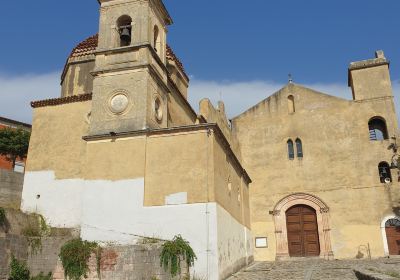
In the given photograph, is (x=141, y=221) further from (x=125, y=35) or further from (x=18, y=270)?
(x=125, y=35)

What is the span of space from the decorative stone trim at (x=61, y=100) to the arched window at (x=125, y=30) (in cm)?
264

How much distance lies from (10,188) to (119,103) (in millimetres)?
6006

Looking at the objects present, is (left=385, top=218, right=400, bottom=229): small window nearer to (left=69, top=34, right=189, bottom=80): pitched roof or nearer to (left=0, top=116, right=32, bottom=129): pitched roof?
(left=69, top=34, right=189, bottom=80): pitched roof

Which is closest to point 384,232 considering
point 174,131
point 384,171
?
point 384,171

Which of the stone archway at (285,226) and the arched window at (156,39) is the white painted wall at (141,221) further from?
the arched window at (156,39)

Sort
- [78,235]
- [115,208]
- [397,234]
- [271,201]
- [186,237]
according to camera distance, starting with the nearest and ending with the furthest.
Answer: [186,237] < [115,208] < [78,235] < [397,234] < [271,201]

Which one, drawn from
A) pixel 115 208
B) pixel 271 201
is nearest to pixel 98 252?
pixel 115 208

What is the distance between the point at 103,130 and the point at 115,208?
3.05 meters

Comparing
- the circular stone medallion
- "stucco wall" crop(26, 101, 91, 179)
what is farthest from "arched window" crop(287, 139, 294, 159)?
"stucco wall" crop(26, 101, 91, 179)

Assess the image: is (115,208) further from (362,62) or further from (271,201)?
(362,62)

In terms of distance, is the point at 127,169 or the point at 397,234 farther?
the point at 397,234

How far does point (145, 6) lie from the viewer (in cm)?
1689

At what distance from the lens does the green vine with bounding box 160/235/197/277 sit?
40.1 feet

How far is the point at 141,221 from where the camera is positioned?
45.4ft
